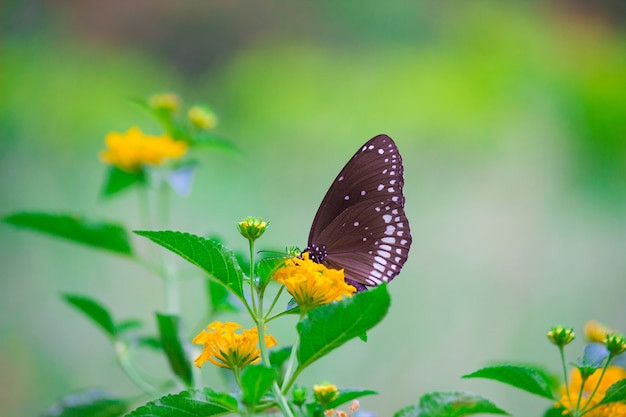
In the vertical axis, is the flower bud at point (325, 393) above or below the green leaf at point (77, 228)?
below

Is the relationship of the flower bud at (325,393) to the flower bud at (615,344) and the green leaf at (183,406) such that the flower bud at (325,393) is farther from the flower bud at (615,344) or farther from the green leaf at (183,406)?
the flower bud at (615,344)

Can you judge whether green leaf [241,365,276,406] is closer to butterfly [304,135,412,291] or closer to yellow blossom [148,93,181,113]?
butterfly [304,135,412,291]

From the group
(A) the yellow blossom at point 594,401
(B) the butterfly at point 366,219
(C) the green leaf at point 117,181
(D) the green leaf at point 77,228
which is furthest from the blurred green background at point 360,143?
(A) the yellow blossom at point 594,401

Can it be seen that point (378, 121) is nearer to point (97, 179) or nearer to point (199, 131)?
point (97, 179)

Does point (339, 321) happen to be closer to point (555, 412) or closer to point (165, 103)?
point (555, 412)

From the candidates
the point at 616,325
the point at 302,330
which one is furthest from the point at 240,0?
the point at 302,330

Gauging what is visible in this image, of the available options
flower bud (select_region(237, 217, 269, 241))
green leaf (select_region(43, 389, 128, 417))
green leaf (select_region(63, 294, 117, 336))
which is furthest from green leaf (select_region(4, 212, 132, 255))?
flower bud (select_region(237, 217, 269, 241))

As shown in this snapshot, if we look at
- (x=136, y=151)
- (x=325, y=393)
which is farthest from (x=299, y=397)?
(x=136, y=151)
